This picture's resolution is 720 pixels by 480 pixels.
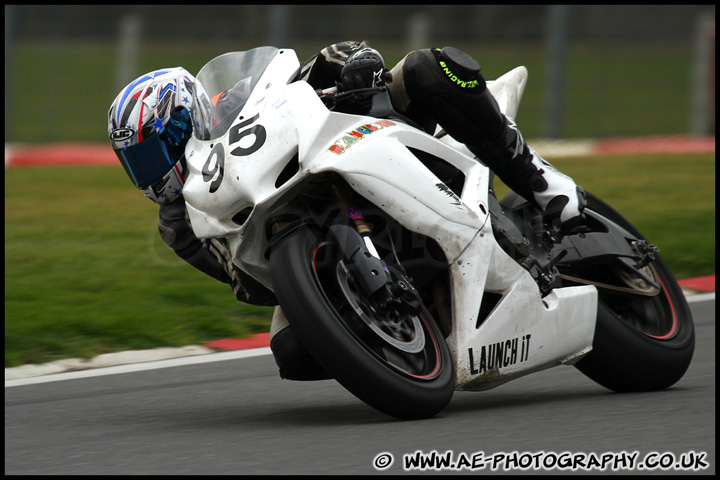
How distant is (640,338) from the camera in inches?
175

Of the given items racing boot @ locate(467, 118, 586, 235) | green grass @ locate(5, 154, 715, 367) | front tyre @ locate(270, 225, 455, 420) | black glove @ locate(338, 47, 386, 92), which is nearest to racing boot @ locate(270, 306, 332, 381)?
front tyre @ locate(270, 225, 455, 420)

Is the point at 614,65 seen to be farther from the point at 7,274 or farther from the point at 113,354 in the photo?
the point at 113,354

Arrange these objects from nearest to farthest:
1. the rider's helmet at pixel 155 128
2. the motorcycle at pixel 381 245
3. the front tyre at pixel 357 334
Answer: the front tyre at pixel 357 334
the motorcycle at pixel 381 245
the rider's helmet at pixel 155 128

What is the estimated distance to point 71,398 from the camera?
468cm

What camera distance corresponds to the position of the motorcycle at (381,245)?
367 cm

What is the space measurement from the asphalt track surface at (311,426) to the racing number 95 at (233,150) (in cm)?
85

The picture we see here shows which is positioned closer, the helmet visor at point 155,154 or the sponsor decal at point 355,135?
the sponsor decal at point 355,135

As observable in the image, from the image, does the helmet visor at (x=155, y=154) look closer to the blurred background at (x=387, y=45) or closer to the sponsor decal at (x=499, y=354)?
the sponsor decal at (x=499, y=354)

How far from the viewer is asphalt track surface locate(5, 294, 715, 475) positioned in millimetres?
3352

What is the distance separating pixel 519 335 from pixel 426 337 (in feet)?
1.37

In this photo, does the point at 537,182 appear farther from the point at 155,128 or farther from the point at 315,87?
the point at 155,128

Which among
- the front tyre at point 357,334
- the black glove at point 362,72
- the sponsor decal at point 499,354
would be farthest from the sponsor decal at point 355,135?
the sponsor decal at point 499,354

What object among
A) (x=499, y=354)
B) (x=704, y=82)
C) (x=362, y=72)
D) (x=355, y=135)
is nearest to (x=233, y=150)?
(x=355, y=135)

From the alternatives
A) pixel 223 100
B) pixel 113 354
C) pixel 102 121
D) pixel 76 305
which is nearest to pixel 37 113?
pixel 102 121
